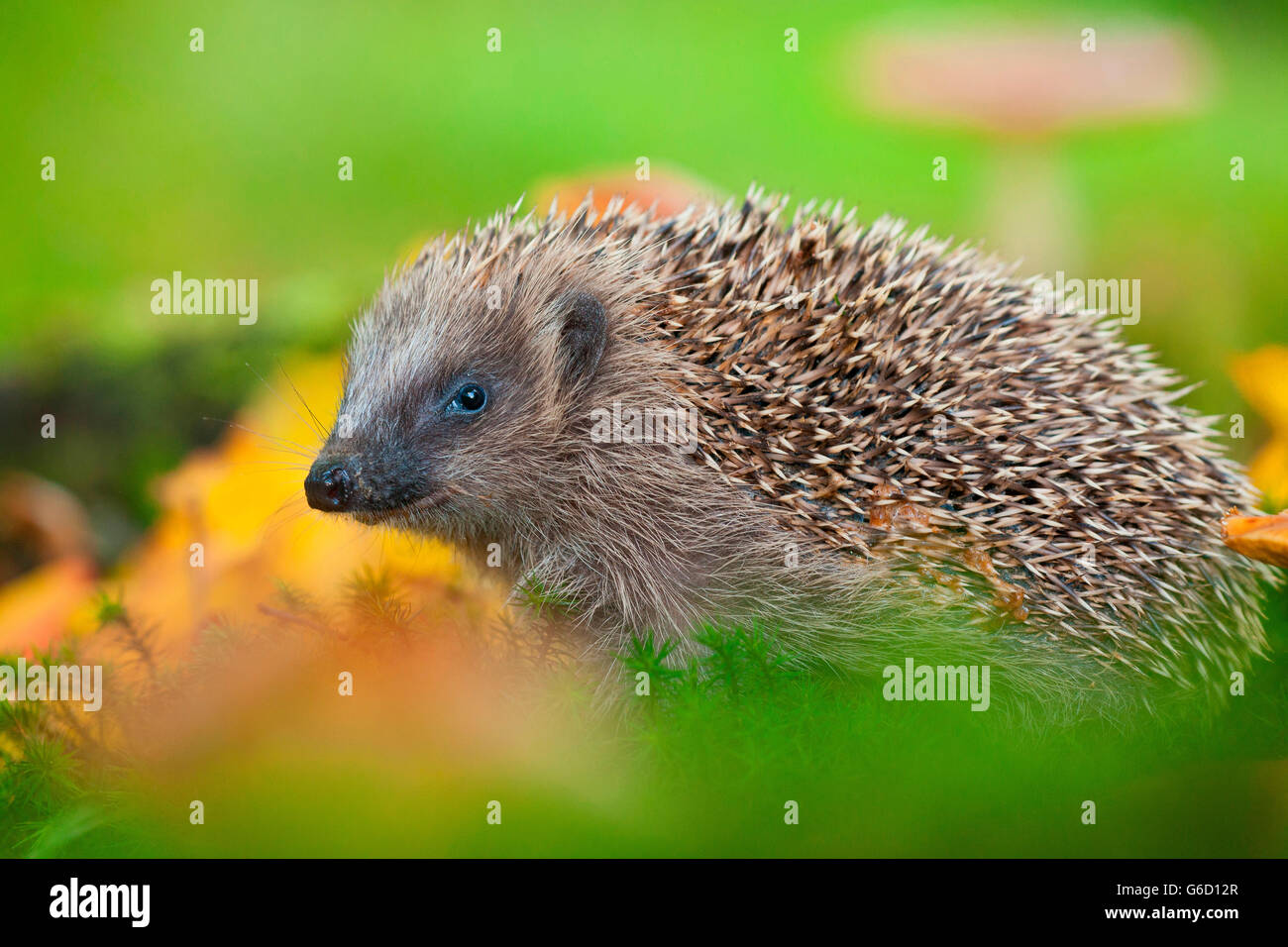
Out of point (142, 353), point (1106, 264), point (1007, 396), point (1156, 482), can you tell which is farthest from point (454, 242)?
point (1106, 264)

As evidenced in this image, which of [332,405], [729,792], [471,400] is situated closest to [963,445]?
[729,792]

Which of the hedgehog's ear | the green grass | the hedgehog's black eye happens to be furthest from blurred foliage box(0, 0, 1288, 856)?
the hedgehog's ear

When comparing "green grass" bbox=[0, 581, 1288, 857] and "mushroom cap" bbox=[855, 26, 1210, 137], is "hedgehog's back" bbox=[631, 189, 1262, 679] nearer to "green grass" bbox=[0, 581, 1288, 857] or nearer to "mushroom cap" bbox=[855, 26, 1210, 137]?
"green grass" bbox=[0, 581, 1288, 857]

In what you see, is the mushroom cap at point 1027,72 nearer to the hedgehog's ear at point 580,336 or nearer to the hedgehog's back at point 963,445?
the hedgehog's back at point 963,445

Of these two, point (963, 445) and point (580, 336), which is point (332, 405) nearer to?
point (580, 336)

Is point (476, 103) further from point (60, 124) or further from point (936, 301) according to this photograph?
point (936, 301)

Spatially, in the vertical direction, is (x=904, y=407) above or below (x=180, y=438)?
below

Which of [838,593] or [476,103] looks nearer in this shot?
[838,593]

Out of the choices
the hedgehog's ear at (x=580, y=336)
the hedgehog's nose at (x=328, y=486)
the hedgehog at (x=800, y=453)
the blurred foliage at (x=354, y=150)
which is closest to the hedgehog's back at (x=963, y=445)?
the hedgehog at (x=800, y=453)

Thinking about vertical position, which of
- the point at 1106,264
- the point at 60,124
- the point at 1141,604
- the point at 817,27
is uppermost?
the point at 817,27
